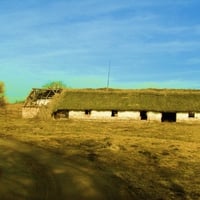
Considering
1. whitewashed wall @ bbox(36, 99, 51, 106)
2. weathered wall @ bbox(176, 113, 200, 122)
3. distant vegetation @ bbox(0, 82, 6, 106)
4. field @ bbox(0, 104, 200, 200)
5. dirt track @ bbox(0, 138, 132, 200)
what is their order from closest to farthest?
dirt track @ bbox(0, 138, 132, 200) < field @ bbox(0, 104, 200, 200) < weathered wall @ bbox(176, 113, 200, 122) < whitewashed wall @ bbox(36, 99, 51, 106) < distant vegetation @ bbox(0, 82, 6, 106)

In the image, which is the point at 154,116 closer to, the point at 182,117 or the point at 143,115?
the point at 143,115

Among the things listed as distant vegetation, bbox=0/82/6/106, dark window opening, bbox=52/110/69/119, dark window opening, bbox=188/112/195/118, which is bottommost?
dark window opening, bbox=52/110/69/119

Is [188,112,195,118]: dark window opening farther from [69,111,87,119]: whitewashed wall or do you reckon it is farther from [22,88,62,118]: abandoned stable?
[22,88,62,118]: abandoned stable

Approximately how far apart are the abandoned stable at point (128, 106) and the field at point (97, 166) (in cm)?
1342

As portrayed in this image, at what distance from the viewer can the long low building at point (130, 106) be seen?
55.2 metres

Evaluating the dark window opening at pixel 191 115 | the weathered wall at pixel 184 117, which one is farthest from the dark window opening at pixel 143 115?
the dark window opening at pixel 191 115

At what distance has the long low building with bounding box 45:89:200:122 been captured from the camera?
55.2m

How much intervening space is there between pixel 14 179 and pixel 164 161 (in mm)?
10827

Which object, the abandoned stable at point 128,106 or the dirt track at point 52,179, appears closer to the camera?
the dirt track at point 52,179

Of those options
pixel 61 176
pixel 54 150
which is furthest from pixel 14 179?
pixel 54 150

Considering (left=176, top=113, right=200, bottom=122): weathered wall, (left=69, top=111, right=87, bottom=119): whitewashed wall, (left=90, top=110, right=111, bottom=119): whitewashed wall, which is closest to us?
(left=176, top=113, right=200, bottom=122): weathered wall

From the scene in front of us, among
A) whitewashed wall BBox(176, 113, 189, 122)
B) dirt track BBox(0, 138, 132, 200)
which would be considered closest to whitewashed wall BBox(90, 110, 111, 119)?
whitewashed wall BBox(176, 113, 189, 122)

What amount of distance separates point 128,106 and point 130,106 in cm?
28

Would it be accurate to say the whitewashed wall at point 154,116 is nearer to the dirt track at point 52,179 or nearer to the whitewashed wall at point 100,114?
the whitewashed wall at point 100,114
